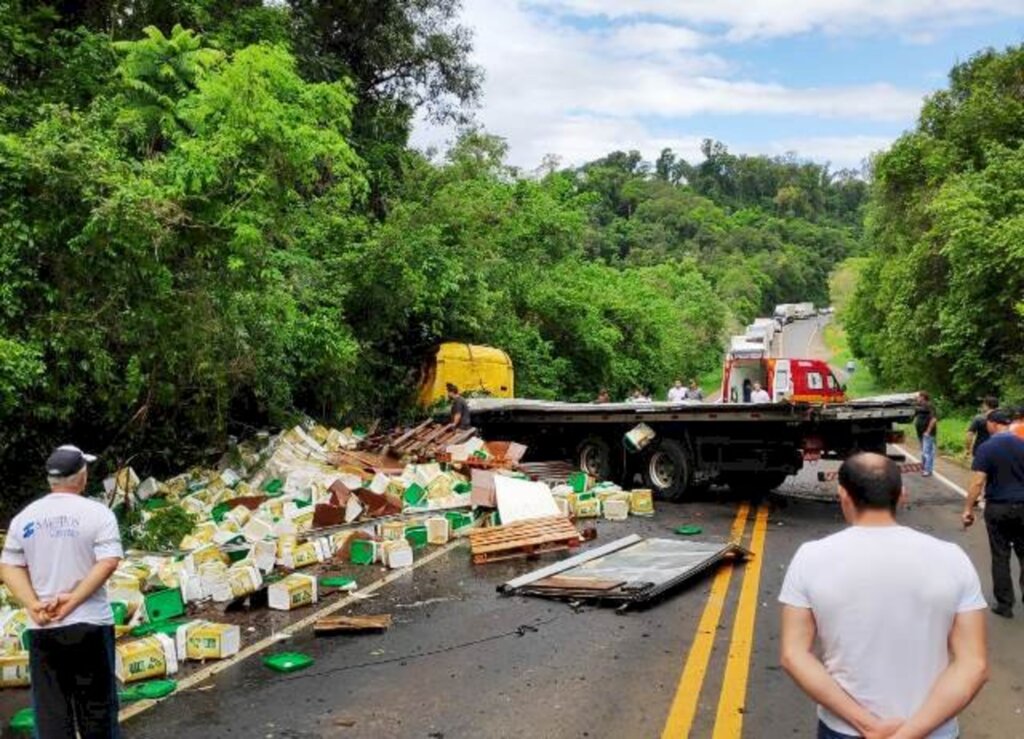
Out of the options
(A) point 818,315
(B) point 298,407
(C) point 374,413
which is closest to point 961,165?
(C) point 374,413

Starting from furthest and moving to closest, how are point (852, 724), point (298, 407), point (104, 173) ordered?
point (298, 407)
point (104, 173)
point (852, 724)

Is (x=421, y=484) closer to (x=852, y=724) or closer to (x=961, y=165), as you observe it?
(x=852, y=724)

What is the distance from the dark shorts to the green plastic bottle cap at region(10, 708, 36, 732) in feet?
3.55

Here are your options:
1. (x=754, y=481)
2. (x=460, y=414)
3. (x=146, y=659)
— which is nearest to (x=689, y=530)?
(x=754, y=481)

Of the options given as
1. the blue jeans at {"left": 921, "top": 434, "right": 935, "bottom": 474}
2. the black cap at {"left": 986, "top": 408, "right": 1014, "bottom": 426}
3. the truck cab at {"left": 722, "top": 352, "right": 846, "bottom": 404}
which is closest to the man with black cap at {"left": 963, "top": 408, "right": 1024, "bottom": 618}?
the black cap at {"left": 986, "top": 408, "right": 1014, "bottom": 426}

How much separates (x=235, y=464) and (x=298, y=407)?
4.22 meters

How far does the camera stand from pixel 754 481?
1514 centimetres

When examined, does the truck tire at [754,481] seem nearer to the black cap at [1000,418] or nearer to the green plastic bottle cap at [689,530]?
the green plastic bottle cap at [689,530]

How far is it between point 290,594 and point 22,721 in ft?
9.00

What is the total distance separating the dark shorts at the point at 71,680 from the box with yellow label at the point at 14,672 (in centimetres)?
205

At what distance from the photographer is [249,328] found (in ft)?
47.4

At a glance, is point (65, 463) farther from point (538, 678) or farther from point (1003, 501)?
point (1003, 501)

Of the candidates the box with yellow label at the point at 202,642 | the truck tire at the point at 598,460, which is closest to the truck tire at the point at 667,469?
the truck tire at the point at 598,460

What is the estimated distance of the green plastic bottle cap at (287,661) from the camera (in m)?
6.48
